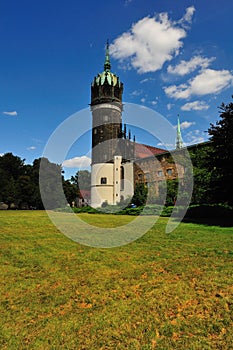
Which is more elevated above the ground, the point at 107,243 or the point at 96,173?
the point at 96,173

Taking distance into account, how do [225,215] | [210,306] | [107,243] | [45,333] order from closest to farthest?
[45,333] → [210,306] → [107,243] → [225,215]

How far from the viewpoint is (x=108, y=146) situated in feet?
169

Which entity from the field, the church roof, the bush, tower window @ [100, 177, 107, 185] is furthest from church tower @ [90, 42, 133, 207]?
the field

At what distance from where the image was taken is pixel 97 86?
175 ft

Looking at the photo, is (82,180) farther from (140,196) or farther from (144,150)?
(140,196)

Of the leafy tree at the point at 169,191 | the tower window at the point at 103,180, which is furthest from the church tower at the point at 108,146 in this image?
the leafy tree at the point at 169,191

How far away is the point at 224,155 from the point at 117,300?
14046 millimetres

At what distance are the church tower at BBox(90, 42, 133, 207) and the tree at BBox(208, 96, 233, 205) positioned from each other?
3235 centimetres

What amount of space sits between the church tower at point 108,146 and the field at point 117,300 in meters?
41.9

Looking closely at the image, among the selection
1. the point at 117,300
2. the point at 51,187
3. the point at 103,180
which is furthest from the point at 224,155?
the point at 51,187

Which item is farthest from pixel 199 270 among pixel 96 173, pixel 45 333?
pixel 96 173

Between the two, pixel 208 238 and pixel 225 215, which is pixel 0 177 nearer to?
pixel 225 215

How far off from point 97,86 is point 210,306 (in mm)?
53494

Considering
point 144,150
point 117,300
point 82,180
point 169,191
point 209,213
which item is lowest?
point 117,300
